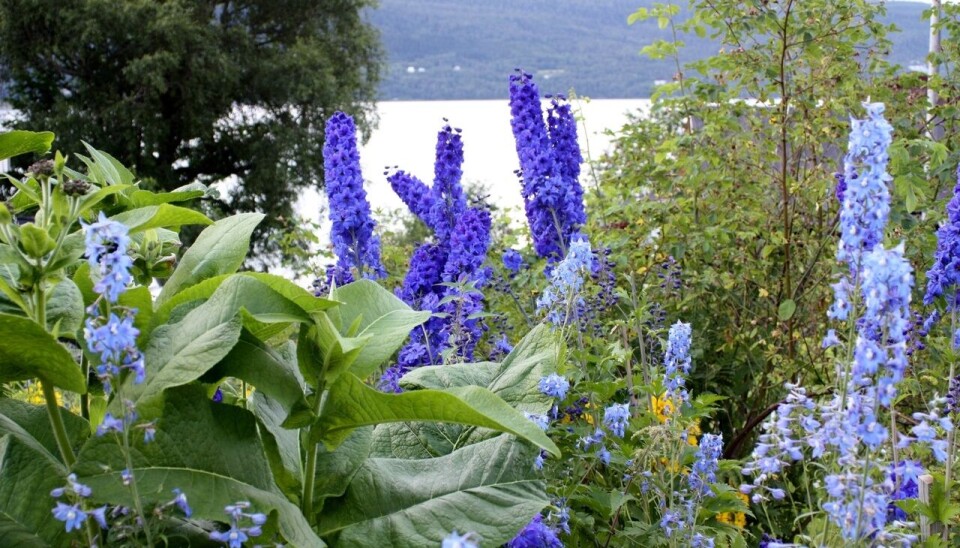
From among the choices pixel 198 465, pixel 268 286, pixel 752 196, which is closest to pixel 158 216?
pixel 268 286

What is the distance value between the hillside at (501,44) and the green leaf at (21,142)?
547 inches

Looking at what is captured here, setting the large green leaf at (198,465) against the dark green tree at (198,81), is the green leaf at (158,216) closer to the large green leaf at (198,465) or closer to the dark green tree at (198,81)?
the large green leaf at (198,465)

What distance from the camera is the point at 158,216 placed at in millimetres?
1223

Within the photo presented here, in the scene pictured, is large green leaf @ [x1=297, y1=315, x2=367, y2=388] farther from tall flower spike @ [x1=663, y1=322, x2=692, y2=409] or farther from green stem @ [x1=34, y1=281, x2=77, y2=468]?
tall flower spike @ [x1=663, y1=322, x2=692, y2=409]

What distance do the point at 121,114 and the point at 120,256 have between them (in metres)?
19.1

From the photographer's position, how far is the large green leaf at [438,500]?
118cm

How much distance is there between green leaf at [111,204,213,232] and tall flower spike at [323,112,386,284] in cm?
137

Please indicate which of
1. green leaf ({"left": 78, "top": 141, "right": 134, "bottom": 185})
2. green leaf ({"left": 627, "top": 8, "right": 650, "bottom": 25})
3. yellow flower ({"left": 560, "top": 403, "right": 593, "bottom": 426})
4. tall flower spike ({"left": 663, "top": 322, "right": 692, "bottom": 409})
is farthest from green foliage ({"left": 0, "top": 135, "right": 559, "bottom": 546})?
green leaf ({"left": 627, "top": 8, "right": 650, "bottom": 25})

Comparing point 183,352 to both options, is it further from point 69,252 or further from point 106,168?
point 106,168

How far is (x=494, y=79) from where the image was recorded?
2434 centimetres

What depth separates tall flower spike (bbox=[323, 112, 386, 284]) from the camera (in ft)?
8.74

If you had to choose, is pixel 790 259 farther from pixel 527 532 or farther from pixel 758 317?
pixel 527 532

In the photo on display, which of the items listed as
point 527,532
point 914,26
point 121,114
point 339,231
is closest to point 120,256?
point 527,532

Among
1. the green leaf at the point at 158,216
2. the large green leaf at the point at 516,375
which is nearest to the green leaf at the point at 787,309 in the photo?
the large green leaf at the point at 516,375
